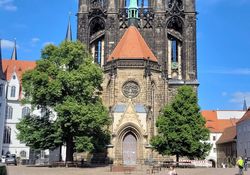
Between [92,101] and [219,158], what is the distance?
39422 millimetres

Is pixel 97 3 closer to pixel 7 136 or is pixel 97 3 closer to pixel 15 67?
pixel 15 67

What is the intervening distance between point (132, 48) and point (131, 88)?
213 inches

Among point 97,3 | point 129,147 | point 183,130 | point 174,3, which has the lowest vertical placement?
point 129,147

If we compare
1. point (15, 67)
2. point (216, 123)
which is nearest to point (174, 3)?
point (15, 67)

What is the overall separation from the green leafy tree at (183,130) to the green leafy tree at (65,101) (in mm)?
5557

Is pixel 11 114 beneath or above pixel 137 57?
beneath

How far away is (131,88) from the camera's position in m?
42.3

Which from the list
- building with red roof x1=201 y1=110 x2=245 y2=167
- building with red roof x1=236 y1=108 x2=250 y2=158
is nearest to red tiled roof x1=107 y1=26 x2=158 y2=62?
building with red roof x1=236 y1=108 x2=250 y2=158

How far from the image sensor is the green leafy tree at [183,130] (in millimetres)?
33594

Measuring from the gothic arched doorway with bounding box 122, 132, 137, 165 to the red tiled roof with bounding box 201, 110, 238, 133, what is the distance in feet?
111

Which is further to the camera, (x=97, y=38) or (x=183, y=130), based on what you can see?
(x=97, y=38)

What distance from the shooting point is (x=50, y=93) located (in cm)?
3216

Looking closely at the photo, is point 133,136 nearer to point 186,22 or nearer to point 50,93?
point 50,93

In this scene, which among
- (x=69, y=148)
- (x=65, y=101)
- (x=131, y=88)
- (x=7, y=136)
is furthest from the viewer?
(x=7, y=136)
